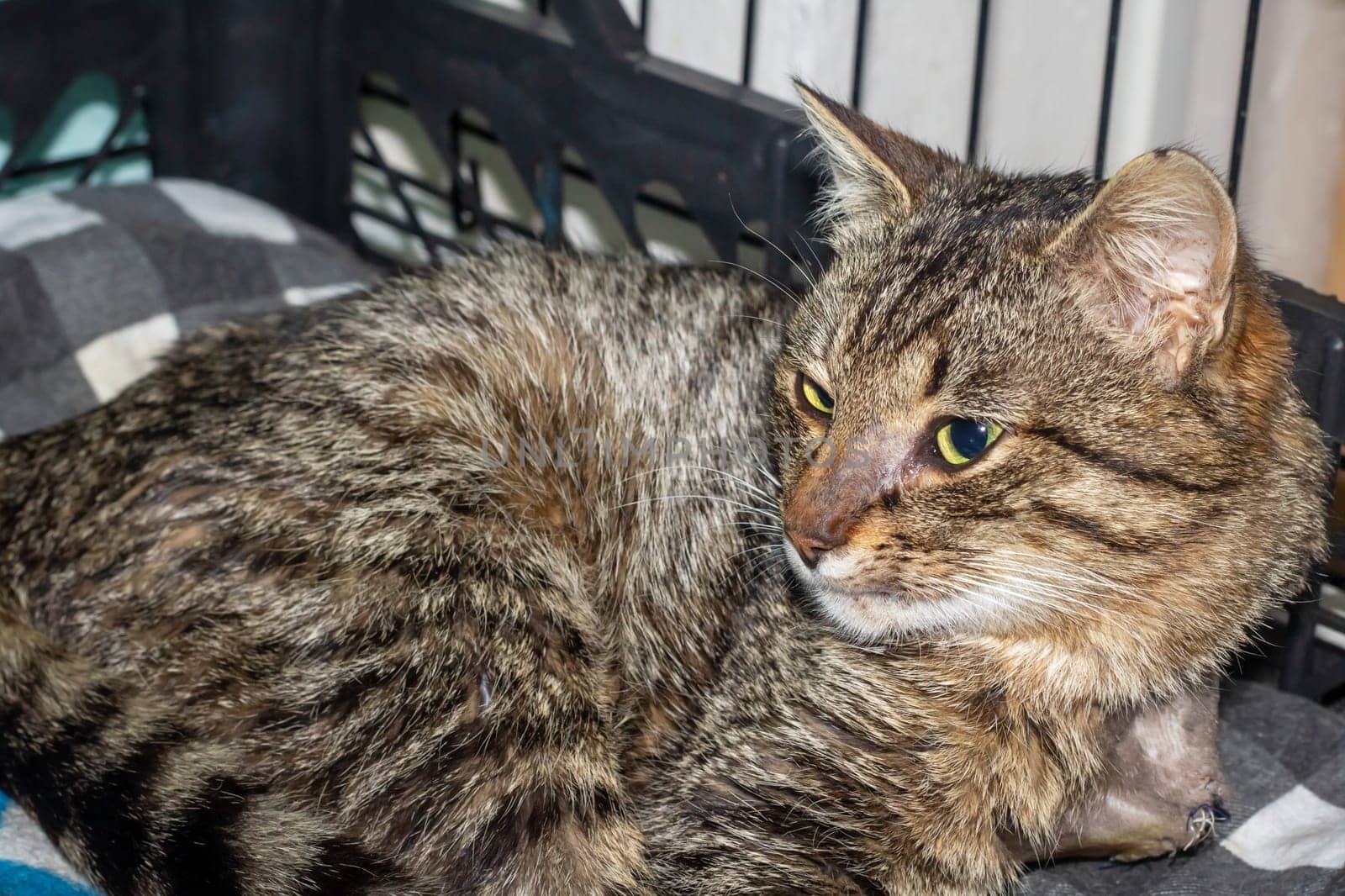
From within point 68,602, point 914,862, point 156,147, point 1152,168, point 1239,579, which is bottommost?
point 914,862

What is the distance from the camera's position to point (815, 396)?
6.52ft

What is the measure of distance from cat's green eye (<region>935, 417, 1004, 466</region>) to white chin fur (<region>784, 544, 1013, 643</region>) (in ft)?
0.55

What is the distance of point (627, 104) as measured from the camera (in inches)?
120

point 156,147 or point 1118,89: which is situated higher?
point 1118,89

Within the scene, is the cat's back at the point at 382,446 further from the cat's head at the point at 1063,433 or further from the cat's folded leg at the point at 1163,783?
the cat's folded leg at the point at 1163,783

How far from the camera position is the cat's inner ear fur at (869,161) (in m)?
2.07

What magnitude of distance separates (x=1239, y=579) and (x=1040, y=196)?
0.57m

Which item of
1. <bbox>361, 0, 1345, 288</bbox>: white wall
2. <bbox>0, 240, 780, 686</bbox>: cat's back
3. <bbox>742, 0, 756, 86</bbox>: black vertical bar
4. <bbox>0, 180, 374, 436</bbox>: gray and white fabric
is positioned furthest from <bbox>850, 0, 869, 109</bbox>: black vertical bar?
<bbox>0, 180, 374, 436</bbox>: gray and white fabric

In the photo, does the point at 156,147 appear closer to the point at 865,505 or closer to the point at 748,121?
the point at 748,121

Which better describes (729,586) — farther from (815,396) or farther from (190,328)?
(190,328)

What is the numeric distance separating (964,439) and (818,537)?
0.21 metres

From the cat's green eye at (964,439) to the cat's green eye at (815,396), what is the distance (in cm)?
20

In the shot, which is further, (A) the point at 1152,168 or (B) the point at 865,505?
(B) the point at 865,505

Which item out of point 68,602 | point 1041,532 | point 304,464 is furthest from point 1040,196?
point 68,602
